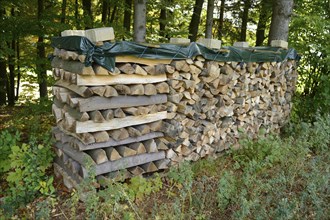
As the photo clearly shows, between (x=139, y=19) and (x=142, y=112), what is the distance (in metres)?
2.91

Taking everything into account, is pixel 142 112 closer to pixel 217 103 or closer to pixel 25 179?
pixel 217 103

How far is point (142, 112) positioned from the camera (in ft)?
12.3

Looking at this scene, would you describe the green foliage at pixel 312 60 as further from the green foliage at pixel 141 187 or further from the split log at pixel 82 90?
the split log at pixel 82 90

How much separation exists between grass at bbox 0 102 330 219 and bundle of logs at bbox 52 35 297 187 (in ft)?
0.80

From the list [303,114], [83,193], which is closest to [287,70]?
[303,114]

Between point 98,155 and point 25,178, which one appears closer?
point 98,155

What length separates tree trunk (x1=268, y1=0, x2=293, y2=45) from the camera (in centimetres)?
658

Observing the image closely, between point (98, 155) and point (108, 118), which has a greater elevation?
point (108, 118)

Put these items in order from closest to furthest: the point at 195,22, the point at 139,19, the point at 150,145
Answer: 1. the point at 150,145
2. the point at 139,19
3. the point at 195,22

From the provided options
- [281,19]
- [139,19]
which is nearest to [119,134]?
[139,19]

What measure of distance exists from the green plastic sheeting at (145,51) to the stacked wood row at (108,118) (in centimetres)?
10

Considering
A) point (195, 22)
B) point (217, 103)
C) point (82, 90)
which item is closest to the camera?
point (82, 90)

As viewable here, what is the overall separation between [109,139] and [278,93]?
414 cm

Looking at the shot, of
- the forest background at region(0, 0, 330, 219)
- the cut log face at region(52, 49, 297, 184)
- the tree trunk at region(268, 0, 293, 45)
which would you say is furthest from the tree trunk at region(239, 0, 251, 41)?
the cut log face at region(52, 49, 297, 184)
